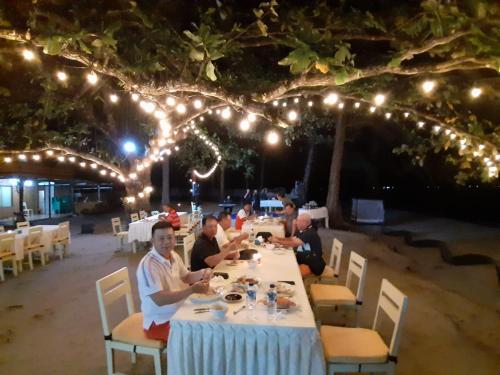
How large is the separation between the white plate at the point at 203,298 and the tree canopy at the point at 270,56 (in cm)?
187

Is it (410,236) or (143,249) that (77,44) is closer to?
(143,249)

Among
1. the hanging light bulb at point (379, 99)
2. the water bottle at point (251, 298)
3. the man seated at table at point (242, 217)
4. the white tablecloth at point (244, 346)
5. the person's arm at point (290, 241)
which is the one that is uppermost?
the hanging light bulb at point (379, 99)

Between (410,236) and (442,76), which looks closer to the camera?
(442,76)

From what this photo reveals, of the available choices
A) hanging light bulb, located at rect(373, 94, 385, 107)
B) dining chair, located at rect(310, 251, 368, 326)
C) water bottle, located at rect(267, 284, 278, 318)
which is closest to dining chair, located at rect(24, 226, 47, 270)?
dining chair, located at rect(310, 251, 368, 326)

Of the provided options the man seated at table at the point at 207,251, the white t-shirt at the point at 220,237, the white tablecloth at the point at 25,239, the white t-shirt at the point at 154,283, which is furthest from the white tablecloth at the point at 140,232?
the white t-shirt at the point at 154,283

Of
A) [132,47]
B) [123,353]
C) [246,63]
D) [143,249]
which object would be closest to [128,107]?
[143,249]

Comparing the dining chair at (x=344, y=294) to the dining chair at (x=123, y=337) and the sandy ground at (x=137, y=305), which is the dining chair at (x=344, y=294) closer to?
the sandy ground at (x=137, y=305)

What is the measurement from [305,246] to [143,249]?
5379 millimetres

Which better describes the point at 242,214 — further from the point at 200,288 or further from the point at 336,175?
the point at 336,175

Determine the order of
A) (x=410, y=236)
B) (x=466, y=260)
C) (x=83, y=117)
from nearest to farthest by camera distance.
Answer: (x=466, y=260)
(x=83, y=117)
(x=410, y=236)

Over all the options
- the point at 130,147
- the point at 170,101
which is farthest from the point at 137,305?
the point at 130,147

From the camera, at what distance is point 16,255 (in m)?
6.64

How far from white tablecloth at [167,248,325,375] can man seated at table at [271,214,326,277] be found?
7.62ft

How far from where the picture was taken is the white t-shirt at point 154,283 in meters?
2.67
